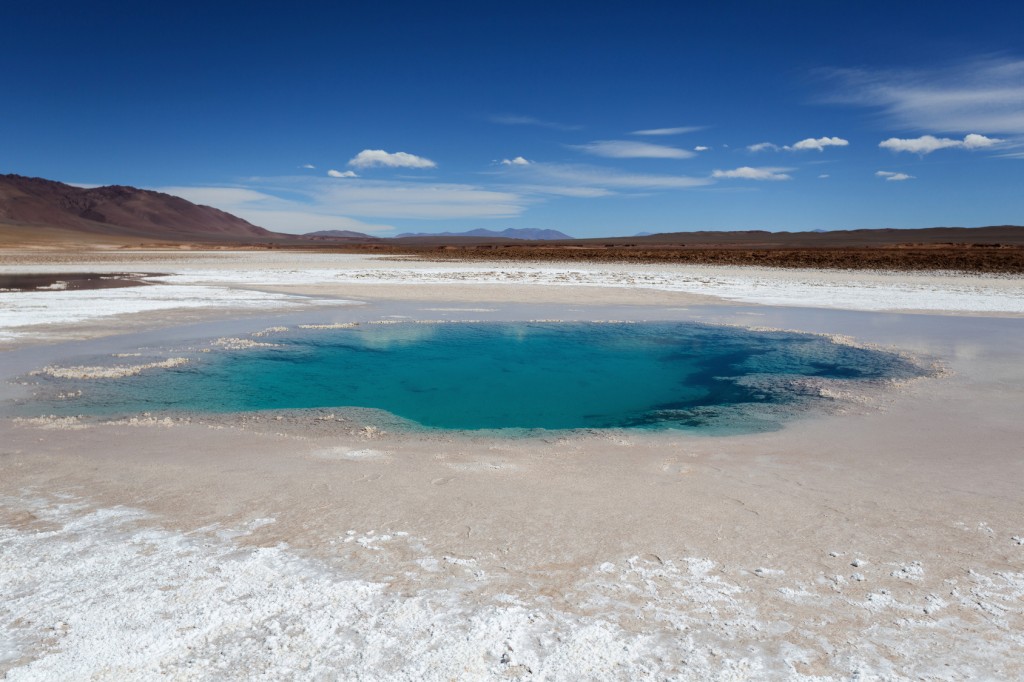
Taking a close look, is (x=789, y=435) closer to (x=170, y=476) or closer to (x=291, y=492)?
(x=291, y=492)

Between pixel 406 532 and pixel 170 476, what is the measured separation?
6.08 feet

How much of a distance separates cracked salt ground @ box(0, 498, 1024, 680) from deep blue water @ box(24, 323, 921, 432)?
306cm

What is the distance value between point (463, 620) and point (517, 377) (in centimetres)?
595

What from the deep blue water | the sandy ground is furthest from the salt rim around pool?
the sandy ground

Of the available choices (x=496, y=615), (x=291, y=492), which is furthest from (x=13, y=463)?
(x=496, y=615)

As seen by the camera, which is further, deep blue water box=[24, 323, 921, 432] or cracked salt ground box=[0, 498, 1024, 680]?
deep blue water box=[24, 323, 921, 432]

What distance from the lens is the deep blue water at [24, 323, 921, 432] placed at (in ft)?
22.6

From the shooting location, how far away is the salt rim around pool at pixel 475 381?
6.57 metres

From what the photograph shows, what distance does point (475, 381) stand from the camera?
8.65m

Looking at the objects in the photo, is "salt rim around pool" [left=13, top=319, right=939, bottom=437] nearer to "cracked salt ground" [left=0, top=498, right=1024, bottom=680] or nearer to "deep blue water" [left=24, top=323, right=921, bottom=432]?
"deep blue water" [left=24, top=323, right=921, bottom=432]

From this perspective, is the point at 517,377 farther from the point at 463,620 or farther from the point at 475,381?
the point at 463,620

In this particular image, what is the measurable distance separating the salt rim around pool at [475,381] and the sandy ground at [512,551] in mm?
421

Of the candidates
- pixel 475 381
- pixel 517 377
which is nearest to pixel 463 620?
pixel 475 381

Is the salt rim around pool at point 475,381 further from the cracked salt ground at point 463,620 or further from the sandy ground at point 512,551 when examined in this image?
the cracked salt ground at point 463,620
